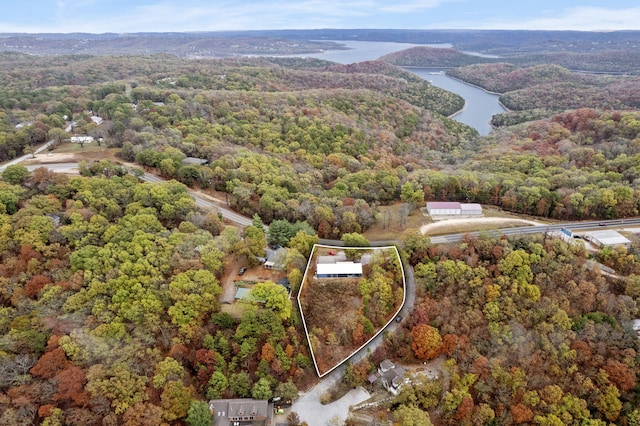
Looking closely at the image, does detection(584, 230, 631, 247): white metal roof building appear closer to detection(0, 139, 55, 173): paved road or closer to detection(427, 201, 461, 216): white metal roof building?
detection(427, 201, 461, 216): white metal roof building

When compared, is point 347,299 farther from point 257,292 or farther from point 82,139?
point 82,139

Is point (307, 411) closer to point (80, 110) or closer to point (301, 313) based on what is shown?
point (301, 313)

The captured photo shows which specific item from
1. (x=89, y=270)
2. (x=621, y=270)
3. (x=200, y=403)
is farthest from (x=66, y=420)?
(x=621, y=270)

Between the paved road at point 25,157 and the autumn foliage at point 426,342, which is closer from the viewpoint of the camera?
the autumn foliage at point 426,342

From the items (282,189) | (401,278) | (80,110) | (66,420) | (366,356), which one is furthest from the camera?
(80,110)

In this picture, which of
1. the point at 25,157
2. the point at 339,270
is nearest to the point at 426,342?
the point at 339,270

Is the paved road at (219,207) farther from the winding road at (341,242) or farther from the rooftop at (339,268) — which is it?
the rooftop at (339,268)

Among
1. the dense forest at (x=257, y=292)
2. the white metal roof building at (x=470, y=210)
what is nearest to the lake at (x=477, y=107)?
the dense forest at (x=257, y=292)
